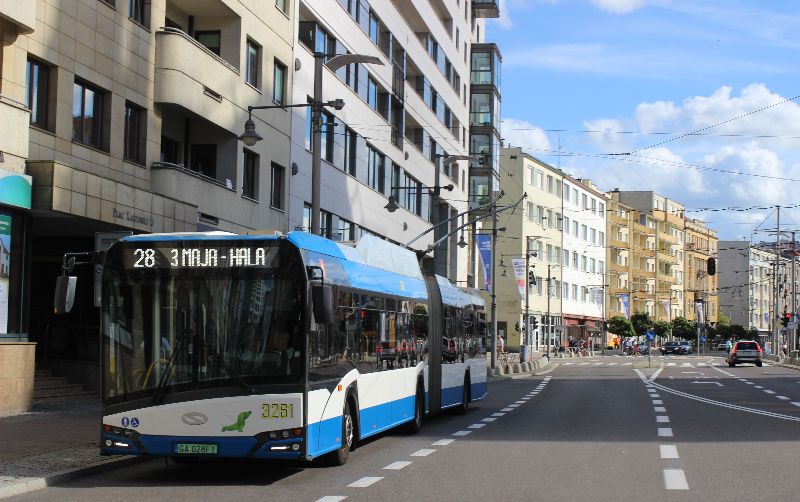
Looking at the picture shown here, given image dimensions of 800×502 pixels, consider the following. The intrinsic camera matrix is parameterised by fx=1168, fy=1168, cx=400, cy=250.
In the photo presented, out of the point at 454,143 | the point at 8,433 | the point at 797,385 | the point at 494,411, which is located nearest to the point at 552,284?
the point at 454,143

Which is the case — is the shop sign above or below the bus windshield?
above

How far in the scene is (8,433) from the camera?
17219 mm

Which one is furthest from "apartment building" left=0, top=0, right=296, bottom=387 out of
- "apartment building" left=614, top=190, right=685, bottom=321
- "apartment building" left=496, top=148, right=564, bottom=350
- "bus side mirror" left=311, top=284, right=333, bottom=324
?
"apartment building" left=614, top=190, right=685, bottom=321

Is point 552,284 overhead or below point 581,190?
below

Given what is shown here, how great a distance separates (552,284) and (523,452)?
9225 centimetres

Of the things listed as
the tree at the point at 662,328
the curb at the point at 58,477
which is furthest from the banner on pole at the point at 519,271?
the tree at the point at 662,328

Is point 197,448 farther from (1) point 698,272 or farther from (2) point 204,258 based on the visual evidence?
(1) point 698,272

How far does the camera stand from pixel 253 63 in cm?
3422

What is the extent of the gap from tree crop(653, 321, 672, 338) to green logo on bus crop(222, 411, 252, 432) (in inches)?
4900

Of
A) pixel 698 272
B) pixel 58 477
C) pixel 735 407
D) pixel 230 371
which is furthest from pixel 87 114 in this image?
pixel 698 272

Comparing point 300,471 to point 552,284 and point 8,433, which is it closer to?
point 8,433

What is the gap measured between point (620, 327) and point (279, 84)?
87.7 metres

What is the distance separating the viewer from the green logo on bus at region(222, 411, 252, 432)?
39.9ft

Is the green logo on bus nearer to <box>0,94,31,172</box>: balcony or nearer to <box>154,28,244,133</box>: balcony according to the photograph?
<box>0,94,31,172</box>: balcony
